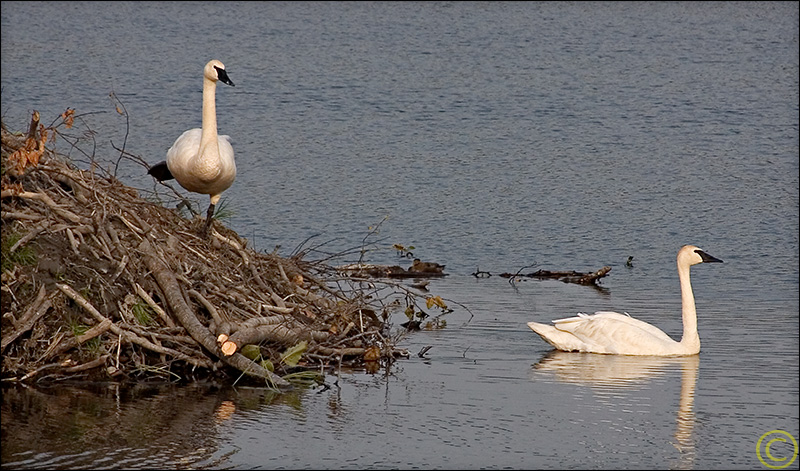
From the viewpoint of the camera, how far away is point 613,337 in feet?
34.7

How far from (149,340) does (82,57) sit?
2073cm

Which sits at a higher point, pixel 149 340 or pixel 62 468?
pixel 149 340

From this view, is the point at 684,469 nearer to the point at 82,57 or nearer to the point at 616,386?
the point at 616,386

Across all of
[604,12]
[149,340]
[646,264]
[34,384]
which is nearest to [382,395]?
[149,340]

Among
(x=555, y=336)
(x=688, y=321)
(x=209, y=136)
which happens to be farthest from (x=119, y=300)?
(x=688, y=321)

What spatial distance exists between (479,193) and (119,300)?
10.4m

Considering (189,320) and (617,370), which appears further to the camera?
(617,370)

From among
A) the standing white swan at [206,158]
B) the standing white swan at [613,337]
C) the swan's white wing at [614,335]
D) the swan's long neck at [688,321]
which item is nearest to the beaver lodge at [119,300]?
the standing white swan at [206,158]

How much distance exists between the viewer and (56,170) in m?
8.77

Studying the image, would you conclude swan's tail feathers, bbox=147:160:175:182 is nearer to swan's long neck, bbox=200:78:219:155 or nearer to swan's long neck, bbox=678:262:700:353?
swan's long neck, bbox=200:78:219:155

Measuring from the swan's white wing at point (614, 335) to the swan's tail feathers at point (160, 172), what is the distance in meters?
3.44

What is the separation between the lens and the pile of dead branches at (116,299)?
820 cm

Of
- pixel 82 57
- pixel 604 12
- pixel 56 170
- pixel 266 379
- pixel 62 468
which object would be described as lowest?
pixel 62 468

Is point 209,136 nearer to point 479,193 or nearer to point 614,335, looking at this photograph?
point 614,335
